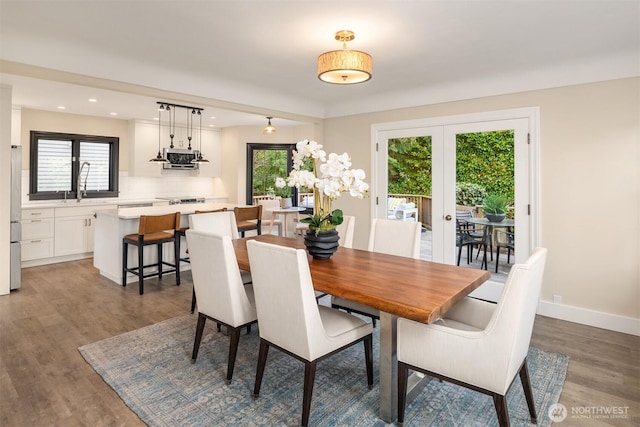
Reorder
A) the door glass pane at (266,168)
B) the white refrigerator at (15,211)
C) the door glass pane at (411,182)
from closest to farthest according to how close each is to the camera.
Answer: the white refrigerator at (15,211), the door glass pane at (411,182), the door glass pane at (266,168)

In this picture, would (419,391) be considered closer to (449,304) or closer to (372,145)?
(449,304)

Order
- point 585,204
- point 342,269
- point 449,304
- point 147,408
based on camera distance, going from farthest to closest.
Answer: point 585,204, point 342,269, point 147,408, point 449,304

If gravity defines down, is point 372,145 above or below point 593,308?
above

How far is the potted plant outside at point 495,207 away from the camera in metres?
3.95

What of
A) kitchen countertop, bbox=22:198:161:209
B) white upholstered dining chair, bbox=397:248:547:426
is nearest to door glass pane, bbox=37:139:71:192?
kitchen countertop, bbox=22:198:161:209

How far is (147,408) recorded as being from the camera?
212 cm

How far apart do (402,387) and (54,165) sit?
21.5 feet

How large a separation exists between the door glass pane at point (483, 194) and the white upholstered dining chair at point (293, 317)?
243 centimetres

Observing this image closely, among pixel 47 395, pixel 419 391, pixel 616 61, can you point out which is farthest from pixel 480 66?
pixel 47 395

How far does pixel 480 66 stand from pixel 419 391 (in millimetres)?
3003

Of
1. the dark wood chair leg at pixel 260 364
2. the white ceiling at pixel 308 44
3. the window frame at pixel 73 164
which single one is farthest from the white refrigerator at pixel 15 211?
the dark wood chair leg at pixel 260 364

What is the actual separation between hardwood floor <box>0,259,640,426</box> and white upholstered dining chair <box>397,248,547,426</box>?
0.71 metres

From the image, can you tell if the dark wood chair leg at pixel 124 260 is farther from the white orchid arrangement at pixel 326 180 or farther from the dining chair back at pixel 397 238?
the dining chair back at pixel 397 238

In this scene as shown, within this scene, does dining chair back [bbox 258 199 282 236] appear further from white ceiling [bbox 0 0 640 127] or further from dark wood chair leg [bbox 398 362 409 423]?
dark wood chair leg [bbox 398 362 409 423]
